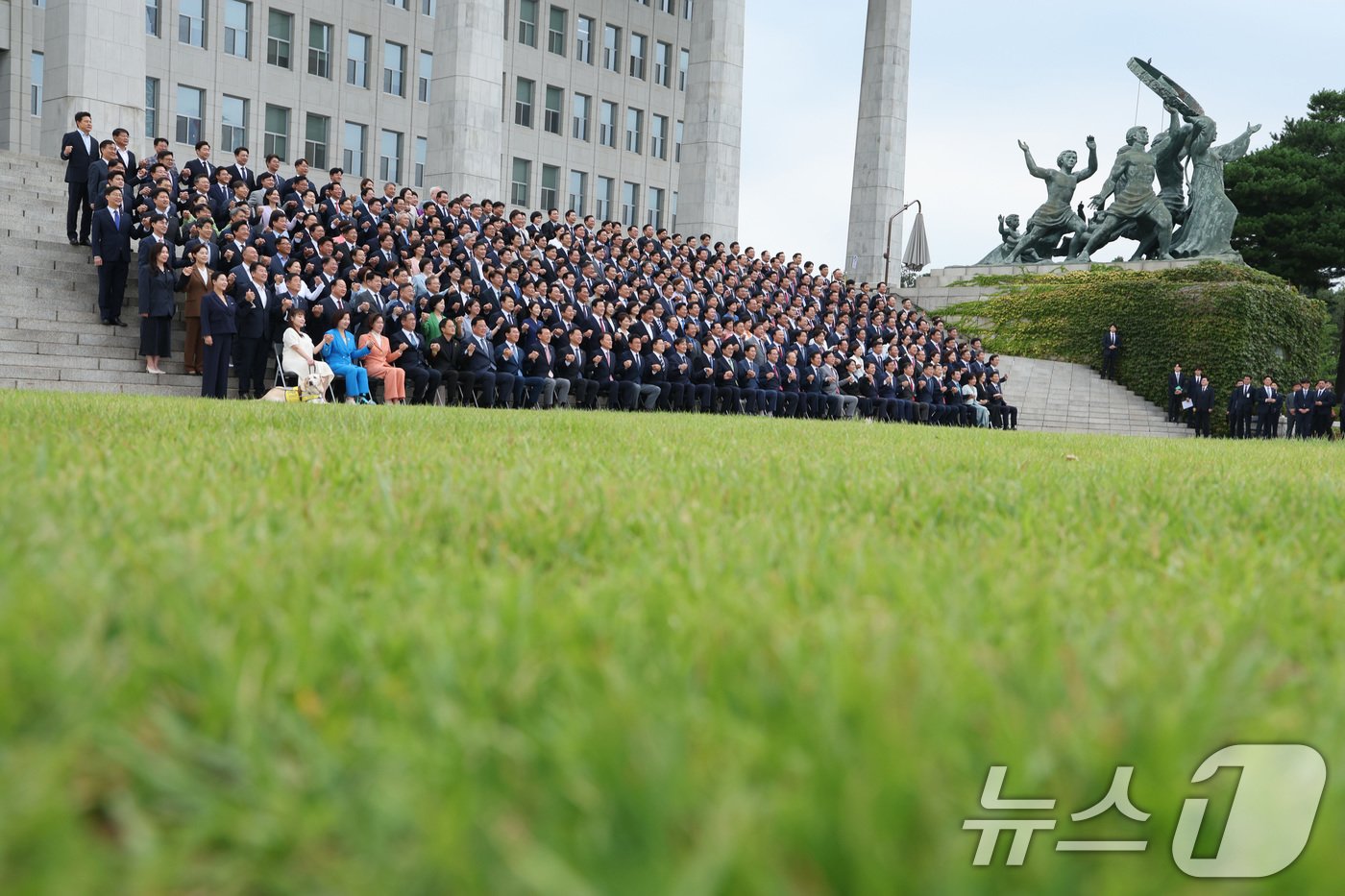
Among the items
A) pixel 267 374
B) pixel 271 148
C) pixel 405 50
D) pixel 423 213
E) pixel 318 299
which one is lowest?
pixel 267 374

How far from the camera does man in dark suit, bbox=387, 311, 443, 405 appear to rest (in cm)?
2019

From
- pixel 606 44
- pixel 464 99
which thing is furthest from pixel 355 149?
pixel 464 99

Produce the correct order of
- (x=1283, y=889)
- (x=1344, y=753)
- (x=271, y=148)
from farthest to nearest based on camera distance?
1. (x=271, y=148)
2. (x=1344, y=753)
3. (x=1283, y=889)

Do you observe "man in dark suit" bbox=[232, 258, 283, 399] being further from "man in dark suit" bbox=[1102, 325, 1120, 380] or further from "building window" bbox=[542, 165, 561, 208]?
"building window" bbox=[542, 165, 561, 208]

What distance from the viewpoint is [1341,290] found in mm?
63375

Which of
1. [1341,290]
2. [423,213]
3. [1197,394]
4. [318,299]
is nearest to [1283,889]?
[318,299]

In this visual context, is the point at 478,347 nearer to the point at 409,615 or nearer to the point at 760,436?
the point at 760,436

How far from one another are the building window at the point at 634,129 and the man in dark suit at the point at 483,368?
128 feet

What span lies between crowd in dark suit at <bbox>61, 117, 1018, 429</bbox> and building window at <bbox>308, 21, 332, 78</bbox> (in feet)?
73.5

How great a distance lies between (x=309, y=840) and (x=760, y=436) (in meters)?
9.35

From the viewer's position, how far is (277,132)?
46.7 meters

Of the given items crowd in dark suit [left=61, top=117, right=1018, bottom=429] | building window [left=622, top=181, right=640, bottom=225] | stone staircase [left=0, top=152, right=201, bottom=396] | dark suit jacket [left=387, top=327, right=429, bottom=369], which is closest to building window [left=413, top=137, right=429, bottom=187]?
building window [left=622, top=181, right=640, bottom=225]

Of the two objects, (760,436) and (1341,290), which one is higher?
(1341,290)

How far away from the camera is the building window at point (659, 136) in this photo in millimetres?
59344
